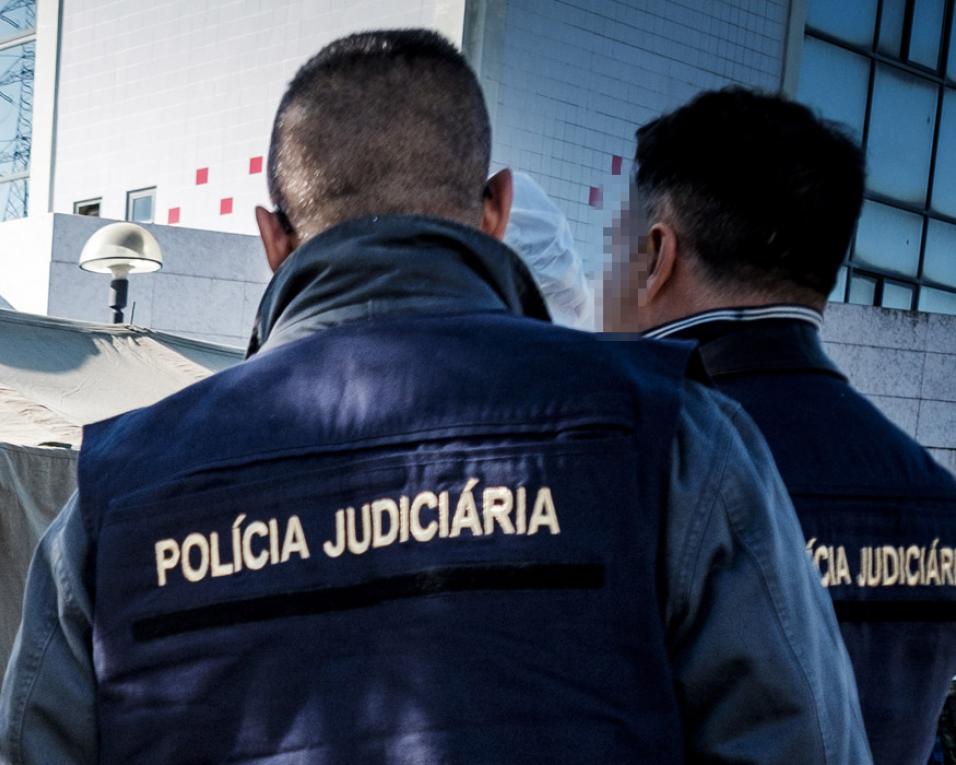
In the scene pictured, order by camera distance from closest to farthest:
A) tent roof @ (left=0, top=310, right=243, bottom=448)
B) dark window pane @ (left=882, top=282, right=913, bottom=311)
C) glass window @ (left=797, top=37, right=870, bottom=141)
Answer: tent roof @ (left=0, top=310, right=243, bottom=448), glass window @ (left=797, top=37, right=870, bottom=141), dark window pane @ (left=882, top=282, right=913, bottom=311)

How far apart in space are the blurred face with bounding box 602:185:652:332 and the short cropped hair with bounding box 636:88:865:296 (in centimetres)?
4

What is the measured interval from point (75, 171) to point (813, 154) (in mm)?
→ 10078

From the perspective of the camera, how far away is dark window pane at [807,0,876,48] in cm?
1131

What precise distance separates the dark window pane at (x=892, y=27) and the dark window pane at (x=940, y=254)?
5.26 feet

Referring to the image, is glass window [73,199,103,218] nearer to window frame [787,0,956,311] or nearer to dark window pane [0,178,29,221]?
dark window pane [0,178,29,221]

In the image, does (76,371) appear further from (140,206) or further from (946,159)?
(946,159)

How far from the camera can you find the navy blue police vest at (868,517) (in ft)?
5.03

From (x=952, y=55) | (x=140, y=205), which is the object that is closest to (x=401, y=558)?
(x=140, y=205)

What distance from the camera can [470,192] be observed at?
1.21 meters

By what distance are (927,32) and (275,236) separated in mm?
12301

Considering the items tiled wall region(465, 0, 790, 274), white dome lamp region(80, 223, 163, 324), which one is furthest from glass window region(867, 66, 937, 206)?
white dome lamp region(80, 223, 163, 324)

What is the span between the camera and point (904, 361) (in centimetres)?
1073

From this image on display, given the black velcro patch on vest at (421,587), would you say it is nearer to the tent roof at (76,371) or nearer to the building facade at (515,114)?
the tent roof at (76,371)

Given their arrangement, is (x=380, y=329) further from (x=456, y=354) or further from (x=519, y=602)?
(x=519, y=602)
